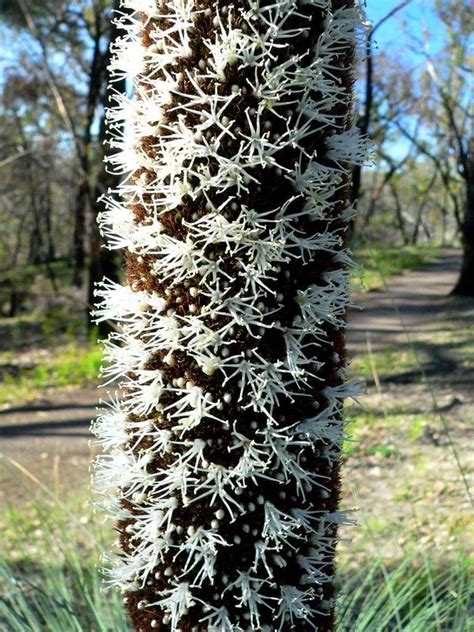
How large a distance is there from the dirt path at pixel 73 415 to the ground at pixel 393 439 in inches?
0.7

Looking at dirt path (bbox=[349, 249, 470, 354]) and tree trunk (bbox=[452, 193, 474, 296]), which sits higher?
tree trunk (bbox=[452, 193, 474, 296])

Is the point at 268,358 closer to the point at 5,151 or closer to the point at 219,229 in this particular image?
the point at 219,229

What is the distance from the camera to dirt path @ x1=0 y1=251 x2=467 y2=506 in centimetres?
755

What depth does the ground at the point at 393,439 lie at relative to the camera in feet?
17.0

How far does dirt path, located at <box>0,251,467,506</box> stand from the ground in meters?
0.02

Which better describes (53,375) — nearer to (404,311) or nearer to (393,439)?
(404,311)

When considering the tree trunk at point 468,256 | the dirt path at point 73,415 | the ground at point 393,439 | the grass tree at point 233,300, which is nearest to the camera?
the grass tree at point 233,300

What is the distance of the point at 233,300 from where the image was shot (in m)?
2.04

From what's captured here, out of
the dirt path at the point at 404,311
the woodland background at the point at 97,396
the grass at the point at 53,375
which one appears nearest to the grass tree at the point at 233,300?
the woodland background at the point at 97,396

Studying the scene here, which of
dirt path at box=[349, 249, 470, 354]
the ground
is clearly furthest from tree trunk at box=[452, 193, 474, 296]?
the ground

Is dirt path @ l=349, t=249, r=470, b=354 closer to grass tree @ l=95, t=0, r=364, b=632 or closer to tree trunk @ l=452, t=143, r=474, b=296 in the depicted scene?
tree trunk @ l=452, t=143, r=474, b=296

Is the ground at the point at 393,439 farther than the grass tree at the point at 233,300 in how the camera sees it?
Yes

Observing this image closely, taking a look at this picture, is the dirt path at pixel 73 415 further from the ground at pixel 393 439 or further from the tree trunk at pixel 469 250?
the tree trunk at pixel 469 250

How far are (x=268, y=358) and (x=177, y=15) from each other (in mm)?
1014
